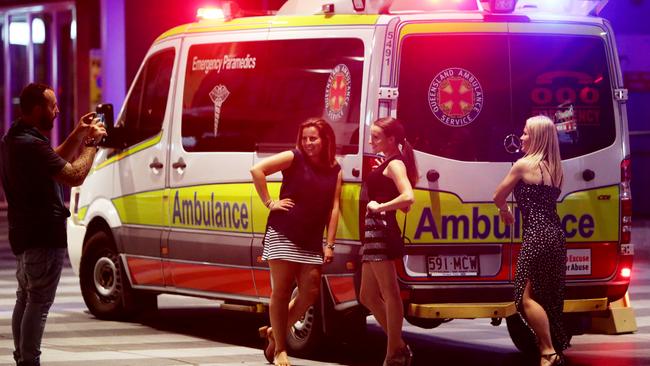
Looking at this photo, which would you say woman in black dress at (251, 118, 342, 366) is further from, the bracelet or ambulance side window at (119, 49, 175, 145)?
ambulance side window at (119, 49, 175, 145)

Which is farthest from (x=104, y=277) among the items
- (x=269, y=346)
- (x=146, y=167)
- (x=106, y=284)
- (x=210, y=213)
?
(x=269, y=346)

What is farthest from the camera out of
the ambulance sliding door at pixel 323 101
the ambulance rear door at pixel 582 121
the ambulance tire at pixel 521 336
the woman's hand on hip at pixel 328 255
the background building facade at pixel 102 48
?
the background building facade at pixel 102 48

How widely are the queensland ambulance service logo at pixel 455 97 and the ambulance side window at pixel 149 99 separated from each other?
9.25ft

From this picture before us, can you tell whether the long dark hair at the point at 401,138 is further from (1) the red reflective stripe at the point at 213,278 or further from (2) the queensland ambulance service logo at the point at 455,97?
(1) the red reflective stripe at the point at 213,278

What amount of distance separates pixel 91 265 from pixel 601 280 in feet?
15.3

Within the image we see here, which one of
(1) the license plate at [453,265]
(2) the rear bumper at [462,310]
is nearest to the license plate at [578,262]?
(2) the rear bumper at [462,310]

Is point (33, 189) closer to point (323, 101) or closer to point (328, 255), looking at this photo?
point (328, 255)

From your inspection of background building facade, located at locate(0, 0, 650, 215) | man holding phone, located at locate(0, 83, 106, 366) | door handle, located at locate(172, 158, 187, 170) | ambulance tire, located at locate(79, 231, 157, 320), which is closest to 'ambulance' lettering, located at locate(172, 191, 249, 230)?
door handle, located at locate(172, 158, 187, 170)

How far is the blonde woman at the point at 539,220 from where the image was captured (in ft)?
31.1

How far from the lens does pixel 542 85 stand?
398 inches

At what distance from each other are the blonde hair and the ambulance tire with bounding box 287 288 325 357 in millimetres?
1840

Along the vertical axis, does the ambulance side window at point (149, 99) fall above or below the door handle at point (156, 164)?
above

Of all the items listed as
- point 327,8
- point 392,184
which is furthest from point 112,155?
point 392,184

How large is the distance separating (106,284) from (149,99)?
5.52 feet
